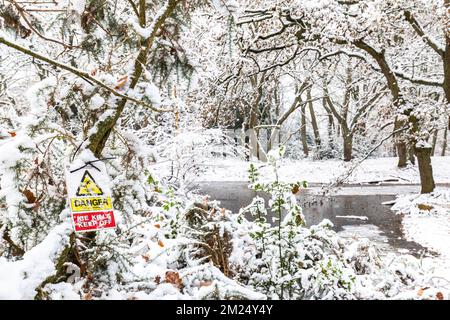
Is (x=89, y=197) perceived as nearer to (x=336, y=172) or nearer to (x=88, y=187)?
(x=88, y=187)

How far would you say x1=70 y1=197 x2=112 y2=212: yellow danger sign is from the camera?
2.05 meters

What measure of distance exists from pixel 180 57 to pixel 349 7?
9.09 meters

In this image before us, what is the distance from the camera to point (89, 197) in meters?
2.11

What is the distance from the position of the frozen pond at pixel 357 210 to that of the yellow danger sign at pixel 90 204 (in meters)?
4.95

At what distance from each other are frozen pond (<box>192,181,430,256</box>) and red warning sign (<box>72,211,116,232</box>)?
4.93 m

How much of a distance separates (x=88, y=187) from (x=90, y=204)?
9cm

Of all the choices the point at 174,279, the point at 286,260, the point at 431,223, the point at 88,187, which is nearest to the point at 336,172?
the point at 431,223

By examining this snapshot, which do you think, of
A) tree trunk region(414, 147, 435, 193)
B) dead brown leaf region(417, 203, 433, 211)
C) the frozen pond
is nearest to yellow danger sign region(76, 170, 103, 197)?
the frozen pond

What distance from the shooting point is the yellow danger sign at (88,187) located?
2098 millimetres

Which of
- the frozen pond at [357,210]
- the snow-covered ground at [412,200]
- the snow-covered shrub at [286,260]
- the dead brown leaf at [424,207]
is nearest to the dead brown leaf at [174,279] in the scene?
the snow-covered shrub at [286,260]

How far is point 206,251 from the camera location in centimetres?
384

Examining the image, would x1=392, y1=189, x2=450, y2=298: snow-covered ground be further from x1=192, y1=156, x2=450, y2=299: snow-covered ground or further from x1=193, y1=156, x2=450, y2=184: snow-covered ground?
x1=193, y1=156, x2=450, y2=184: snow-covered ground

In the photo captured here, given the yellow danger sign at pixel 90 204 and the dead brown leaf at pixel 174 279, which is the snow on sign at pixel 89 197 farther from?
the dead brown leaf at pixel 174 279
